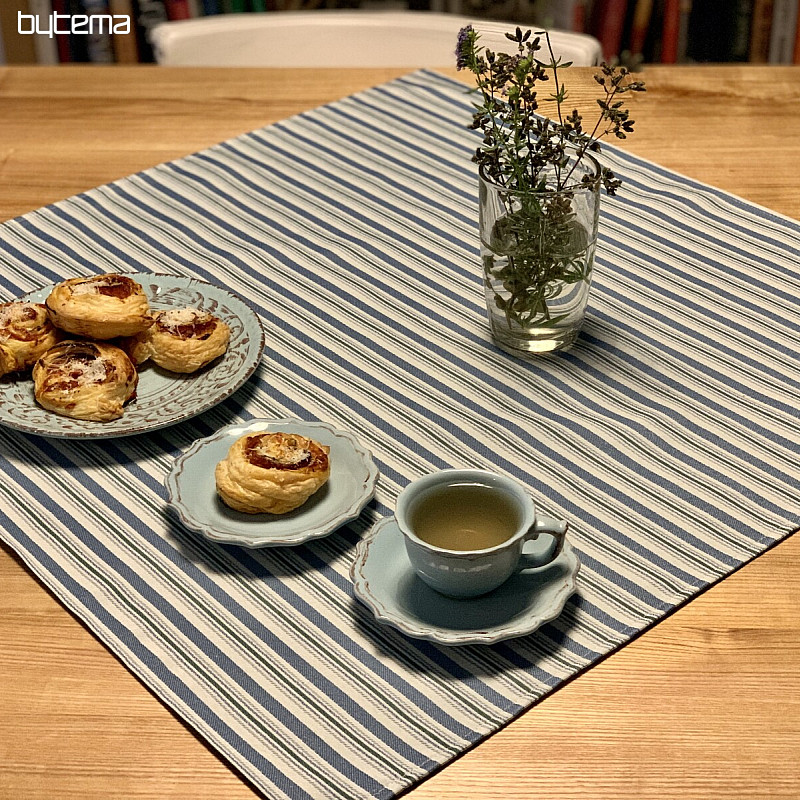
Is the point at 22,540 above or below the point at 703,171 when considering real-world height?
below

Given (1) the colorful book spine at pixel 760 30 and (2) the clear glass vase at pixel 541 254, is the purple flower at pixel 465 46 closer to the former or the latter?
(2) the clear glass vase at pixel 541 254

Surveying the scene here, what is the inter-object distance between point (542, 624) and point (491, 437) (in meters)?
0.26

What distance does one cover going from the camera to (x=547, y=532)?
79cm

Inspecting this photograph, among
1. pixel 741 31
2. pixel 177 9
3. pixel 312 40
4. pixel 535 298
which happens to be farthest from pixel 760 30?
pixel 535 298

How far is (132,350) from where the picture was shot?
3.45 feet

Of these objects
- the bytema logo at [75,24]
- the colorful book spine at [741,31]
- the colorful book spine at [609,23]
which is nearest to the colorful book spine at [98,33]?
the bytema logo at [75,24]

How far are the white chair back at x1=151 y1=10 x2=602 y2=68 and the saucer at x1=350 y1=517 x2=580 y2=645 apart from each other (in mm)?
1285

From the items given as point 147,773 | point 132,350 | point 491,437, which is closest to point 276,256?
point 132,350

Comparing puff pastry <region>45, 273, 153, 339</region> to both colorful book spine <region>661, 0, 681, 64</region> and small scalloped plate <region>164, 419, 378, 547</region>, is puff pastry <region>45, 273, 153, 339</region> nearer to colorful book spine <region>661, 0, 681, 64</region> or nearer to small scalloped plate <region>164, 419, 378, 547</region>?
small scalloped plate <region>164, 419, 378, 547</region>

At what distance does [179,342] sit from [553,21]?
1.97 meters

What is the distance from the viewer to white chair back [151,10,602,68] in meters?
1.91

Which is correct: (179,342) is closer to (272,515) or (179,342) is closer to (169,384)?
(169,384)

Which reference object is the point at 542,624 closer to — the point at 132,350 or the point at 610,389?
the point at 610,389

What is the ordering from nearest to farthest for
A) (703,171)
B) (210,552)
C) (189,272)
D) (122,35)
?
(210,552), (189,272), (703,171), (122,35)
